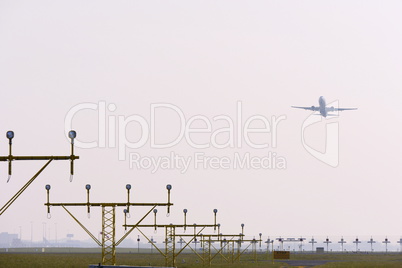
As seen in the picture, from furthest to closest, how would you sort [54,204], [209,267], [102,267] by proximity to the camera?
[209,267] → [54,204] → [102,267]

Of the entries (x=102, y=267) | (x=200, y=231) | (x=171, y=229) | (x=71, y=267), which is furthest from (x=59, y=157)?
(x=71, y=267)

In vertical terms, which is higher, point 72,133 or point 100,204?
point 72,133

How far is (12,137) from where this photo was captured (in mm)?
36375

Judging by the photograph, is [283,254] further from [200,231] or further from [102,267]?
[102,267]

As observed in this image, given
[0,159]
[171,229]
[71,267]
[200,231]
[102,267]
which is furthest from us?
[71,267]

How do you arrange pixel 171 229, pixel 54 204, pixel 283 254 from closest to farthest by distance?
pixel 54 204 → pixel 171 229 → pixel 283 254

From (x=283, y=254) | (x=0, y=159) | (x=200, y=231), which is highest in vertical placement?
(x=0, y=159)

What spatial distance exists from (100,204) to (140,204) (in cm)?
292

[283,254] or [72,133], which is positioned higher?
[72,133]

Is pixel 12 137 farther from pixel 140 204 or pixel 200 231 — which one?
pixel 200 231

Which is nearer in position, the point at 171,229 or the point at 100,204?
the point at 100,204

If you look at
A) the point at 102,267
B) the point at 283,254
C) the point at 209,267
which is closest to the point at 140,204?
the point at 102,267

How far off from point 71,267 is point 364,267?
3871 cm

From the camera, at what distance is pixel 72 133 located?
38.3 m
